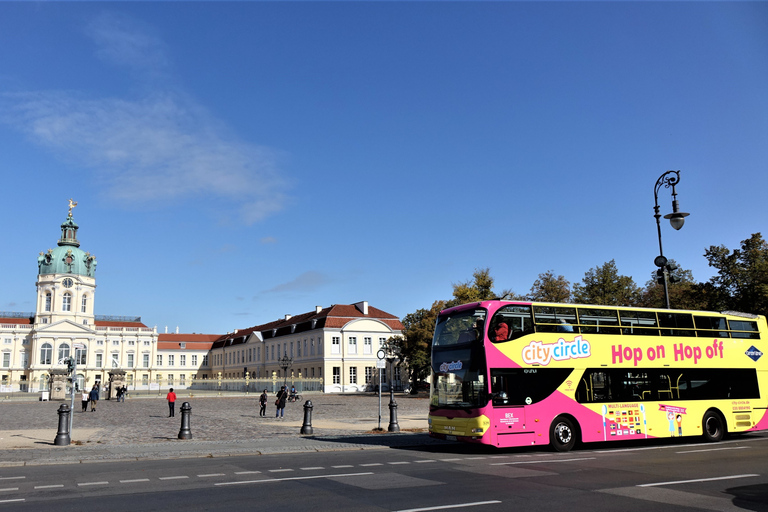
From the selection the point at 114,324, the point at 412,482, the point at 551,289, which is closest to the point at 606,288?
the point at 551,289

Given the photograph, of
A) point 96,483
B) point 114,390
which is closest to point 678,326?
point 96,483

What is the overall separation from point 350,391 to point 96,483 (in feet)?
243

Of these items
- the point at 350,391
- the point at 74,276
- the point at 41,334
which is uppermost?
the point at 74,276

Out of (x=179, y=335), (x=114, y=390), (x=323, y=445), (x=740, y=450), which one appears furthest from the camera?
(x=179, y=335)

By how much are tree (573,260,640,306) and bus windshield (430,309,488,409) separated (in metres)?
45.4

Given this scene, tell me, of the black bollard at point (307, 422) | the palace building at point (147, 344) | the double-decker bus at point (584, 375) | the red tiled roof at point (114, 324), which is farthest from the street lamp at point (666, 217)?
the red tiled roof at point (114, 324)

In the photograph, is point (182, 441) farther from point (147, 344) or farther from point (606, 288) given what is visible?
point (147, 344)

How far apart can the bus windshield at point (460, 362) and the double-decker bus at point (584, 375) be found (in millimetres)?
27

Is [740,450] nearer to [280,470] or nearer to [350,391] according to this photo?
[280,470]

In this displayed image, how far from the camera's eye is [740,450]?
1664 centimetres

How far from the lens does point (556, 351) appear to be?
55.5ft

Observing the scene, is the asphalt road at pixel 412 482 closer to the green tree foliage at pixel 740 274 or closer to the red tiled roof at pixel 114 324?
the green tree foliage at pixel 740 274

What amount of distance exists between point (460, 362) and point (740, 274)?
34835 millimetres

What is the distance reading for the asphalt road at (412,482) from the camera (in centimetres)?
945
